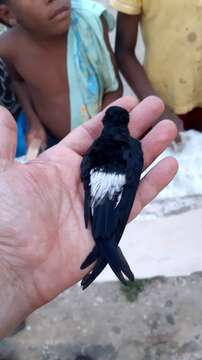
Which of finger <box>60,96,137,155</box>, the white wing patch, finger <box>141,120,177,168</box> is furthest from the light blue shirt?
the white wing patch

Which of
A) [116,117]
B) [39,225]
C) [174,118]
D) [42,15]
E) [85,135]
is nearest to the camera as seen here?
[39,225]

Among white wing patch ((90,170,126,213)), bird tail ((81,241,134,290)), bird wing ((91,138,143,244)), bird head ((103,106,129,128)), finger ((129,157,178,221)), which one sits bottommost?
finger ((129,157,178,221))

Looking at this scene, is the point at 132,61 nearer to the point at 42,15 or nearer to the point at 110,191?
the point at 42,15

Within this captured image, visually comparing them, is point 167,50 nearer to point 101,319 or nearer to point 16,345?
point 101,319

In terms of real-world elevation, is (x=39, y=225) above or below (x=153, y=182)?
above

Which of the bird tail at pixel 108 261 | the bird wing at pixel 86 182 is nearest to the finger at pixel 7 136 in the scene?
the bird wing at pixel 86 182

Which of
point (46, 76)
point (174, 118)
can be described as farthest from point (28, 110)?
point (174, 118)

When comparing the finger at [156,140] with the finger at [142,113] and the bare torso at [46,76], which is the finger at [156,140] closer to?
the finger at [142,113]

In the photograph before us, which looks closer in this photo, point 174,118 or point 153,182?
point 153,182

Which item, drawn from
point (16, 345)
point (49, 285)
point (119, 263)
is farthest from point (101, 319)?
point (119, 263)

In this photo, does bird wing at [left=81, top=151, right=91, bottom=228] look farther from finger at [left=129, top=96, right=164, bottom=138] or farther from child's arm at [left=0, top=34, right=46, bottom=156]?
child's arm at [left=0, top=34, right=46, bottom=156]
